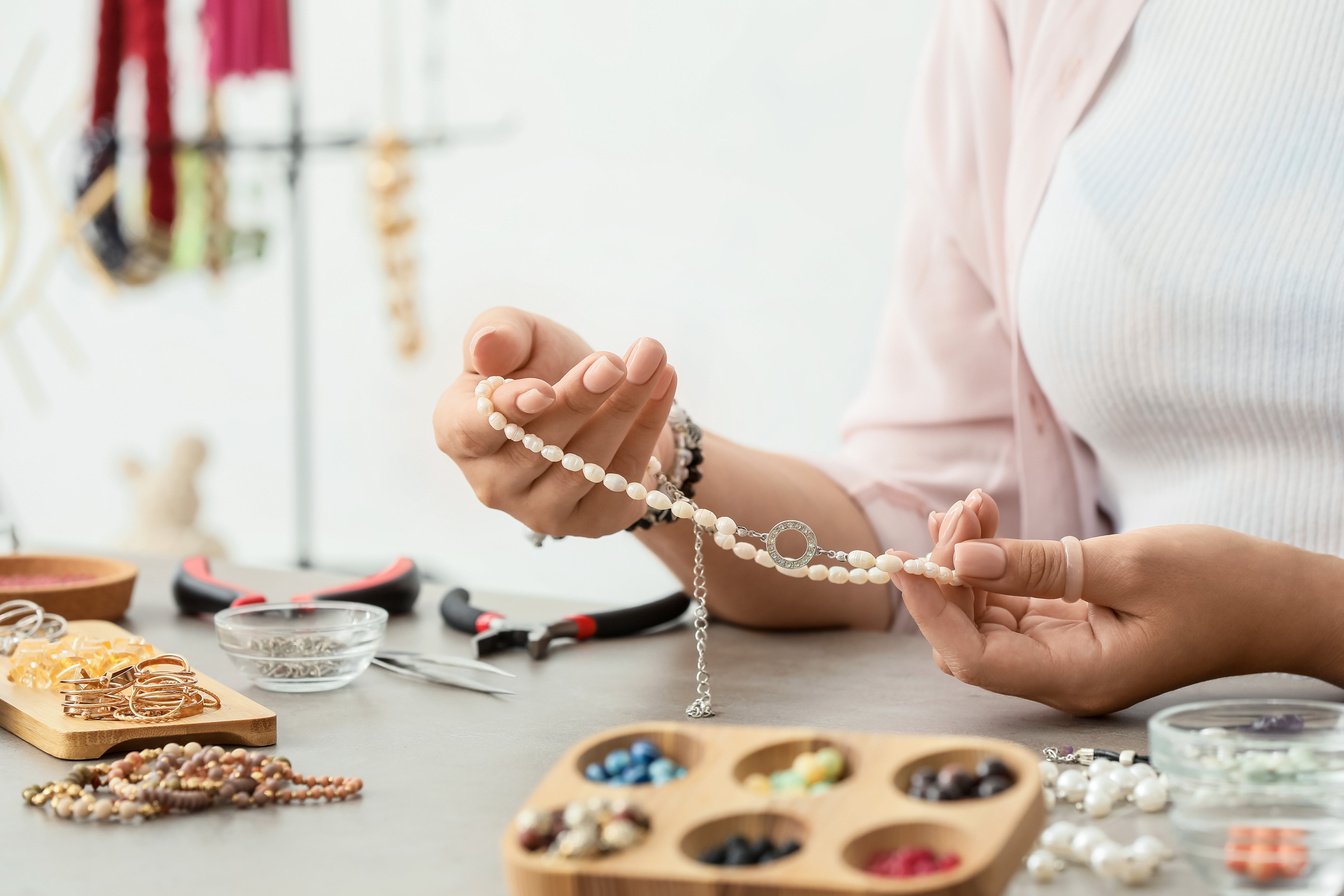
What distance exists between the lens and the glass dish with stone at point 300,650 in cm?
82

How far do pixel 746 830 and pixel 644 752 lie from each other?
0.06 m

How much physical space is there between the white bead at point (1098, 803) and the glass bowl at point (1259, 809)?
A: 0.36 feet

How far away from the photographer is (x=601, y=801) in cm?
46

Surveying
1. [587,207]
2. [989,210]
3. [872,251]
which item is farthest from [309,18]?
[989,210]

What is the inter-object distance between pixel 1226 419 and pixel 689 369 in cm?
155

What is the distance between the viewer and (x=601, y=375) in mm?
688

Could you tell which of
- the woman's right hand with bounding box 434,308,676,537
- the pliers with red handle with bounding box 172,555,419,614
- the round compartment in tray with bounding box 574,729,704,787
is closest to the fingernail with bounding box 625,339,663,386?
the woman's right hand with bounding box 434,308,676,537

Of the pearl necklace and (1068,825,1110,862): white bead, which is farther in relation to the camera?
the pearl necklace

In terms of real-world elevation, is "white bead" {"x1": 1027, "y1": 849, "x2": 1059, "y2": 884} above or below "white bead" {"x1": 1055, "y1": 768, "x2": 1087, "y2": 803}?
above

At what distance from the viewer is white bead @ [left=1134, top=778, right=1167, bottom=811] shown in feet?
1.93

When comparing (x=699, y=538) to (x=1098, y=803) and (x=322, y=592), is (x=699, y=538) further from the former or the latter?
(x=322, y=592)

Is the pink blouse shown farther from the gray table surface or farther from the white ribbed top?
the gray table surface

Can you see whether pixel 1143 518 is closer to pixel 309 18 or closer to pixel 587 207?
pixel 587 207

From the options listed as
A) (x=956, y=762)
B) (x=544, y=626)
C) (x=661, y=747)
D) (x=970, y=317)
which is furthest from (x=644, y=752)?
(x=970, y=317)
